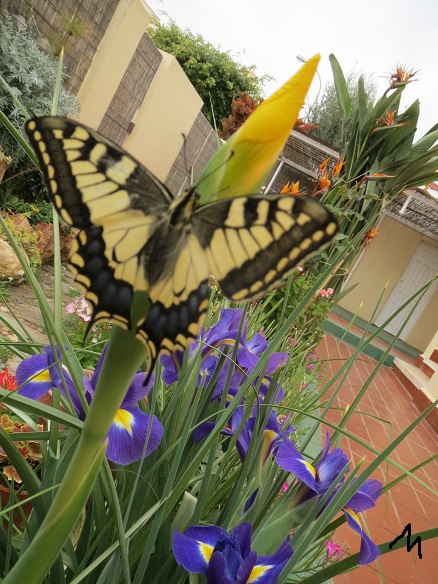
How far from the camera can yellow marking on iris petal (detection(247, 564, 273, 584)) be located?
62 centimetres

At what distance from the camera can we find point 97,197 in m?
0.48

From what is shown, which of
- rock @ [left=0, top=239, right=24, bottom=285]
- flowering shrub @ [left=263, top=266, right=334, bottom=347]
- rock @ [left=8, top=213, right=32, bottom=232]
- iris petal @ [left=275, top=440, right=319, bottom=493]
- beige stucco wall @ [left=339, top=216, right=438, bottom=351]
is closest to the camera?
iris petal @ [left=275, top=440, right=319, bottom=493]

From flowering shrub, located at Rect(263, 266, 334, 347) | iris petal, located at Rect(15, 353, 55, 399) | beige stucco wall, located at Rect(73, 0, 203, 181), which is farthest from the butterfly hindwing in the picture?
beige stucco wall, located at Rect(73, 0, 203, 181)

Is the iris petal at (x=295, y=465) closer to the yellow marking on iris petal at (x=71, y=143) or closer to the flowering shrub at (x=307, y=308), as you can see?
the yellow marking on iris petal at (x=71, y=143)

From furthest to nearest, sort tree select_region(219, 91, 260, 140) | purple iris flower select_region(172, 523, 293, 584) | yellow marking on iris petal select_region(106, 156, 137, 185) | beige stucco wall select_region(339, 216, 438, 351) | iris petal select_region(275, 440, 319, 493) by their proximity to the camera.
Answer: beige stucco wall select_region(339, 216, 438, 351) < tree select_region(219, 91, 260, 140) < iris petal select_region(275, 440, 319, 493) < purple iris flower select_region(172, 523, 293, 584) < yellow marking on iris petal select_region(106, 156, 137, 185)

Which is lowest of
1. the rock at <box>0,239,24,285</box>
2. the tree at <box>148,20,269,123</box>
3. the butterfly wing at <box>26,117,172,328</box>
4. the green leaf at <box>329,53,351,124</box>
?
the rock at <box>0,239,24,285</box>

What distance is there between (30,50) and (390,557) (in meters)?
4.93

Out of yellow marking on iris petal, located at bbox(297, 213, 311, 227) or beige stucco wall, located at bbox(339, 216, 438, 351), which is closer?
yellow marking on iris petal, located at bbox(297, 213, 311, 227)

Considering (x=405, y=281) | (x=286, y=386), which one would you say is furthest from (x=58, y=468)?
(x=405, y=281)

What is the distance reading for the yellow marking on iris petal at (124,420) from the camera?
0.68 metres

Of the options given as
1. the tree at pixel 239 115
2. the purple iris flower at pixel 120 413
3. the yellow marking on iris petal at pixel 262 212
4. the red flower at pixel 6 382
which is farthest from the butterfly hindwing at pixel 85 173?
the tree at pixel 239 115

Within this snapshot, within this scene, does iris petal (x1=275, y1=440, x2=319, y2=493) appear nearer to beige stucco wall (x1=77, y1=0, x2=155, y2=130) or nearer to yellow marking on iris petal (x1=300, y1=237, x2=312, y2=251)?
yellow marking on iris petal (x1=300, y1=237, x2=312, y2=251)

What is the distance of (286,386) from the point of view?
7.38ft

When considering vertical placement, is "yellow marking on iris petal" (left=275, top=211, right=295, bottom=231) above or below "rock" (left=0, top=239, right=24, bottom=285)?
above
